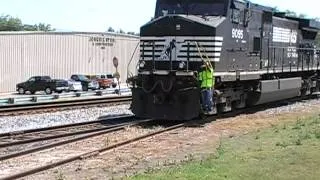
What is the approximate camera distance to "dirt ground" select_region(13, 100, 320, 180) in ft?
30.5

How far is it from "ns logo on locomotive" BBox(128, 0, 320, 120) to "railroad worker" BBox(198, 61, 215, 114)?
3 cm

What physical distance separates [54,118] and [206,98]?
538cm

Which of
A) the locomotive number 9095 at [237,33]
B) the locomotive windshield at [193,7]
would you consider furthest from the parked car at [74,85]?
the locomotive number 9095 at [237,33]

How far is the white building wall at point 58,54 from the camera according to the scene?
2078 inches

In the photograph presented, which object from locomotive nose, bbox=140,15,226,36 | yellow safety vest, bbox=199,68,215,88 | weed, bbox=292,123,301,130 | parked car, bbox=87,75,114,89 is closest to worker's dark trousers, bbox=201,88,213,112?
yellow safety vest, bbox=199,68,215,88

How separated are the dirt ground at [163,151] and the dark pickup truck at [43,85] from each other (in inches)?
1281

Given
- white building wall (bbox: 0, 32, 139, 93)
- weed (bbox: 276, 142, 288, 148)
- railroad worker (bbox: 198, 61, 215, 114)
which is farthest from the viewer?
white building wall (bbox: 0, 32, 139, 93)

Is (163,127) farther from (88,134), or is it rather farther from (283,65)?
(283,65)

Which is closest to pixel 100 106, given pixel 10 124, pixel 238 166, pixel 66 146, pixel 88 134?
pixel 10 124

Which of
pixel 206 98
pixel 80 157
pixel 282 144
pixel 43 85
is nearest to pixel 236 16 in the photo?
pixel 206 98

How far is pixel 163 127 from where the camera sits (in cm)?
1590

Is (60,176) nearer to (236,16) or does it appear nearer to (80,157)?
(80,157)

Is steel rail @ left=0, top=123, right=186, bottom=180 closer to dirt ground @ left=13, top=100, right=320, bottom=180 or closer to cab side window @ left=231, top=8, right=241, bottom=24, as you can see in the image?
dirt ground @ left=13, top=100, right=320, bottom=180

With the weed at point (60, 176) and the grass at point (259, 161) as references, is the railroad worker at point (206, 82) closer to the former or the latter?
the grass at point (259, 161)
